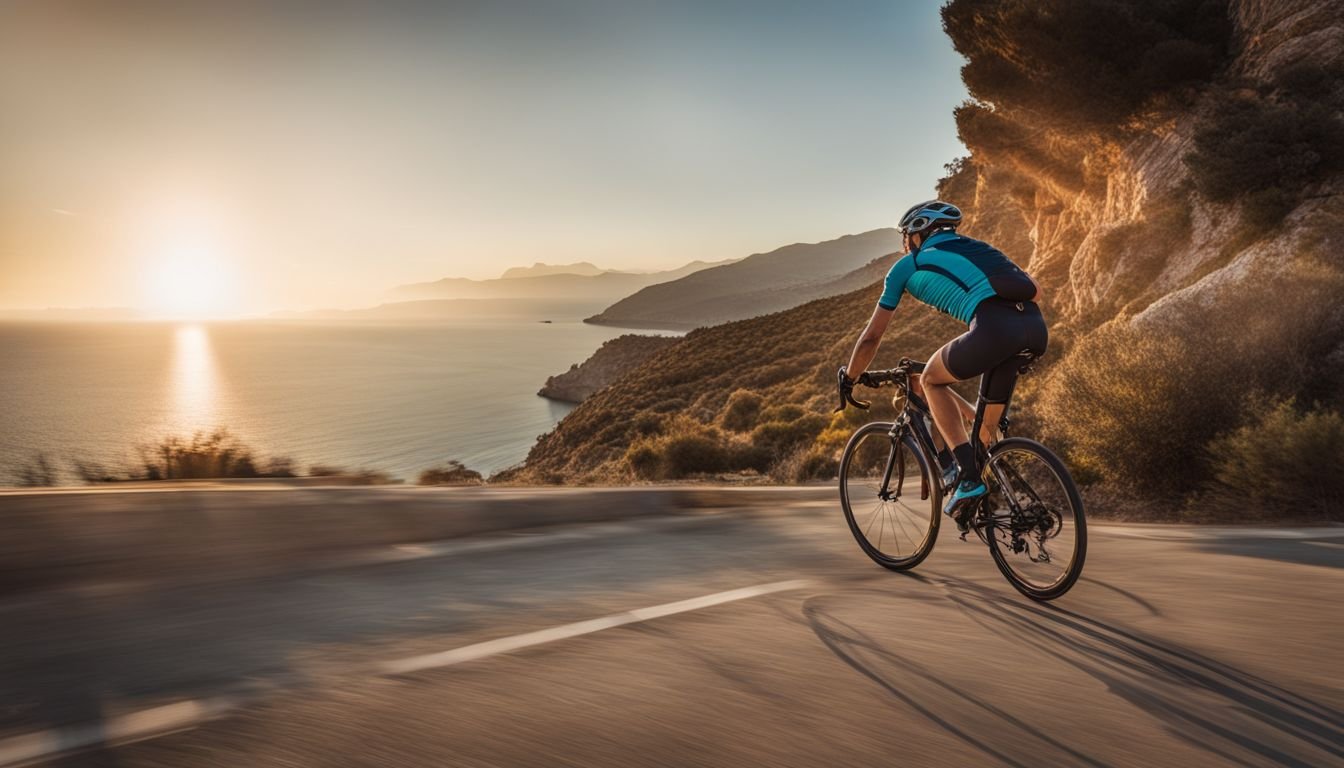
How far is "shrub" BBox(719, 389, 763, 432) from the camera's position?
3027 cm

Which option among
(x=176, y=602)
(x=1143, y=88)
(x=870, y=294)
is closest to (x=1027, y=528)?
(x=176, y=602)

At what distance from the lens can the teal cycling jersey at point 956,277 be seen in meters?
4.52

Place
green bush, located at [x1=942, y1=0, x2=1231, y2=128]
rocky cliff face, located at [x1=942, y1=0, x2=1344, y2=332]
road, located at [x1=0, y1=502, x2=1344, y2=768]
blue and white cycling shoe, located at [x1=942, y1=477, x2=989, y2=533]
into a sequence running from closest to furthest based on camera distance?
road, located at [x1=0, y1=502, x2=1344, y2=768] < blue and white cycling shoe, located at [x1=942, y1=477, x2=989, y2=533] < rocky cliff face, located at [x1=942, y1=0, x2=1344, y2=332] < green bush, located at [x1=942, y1=0, x2=1231, y2=128]

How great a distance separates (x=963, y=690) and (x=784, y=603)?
1294mm

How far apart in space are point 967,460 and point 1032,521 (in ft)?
1.48

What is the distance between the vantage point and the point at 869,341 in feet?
16.3

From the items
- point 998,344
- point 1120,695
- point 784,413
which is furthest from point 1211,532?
point 784,413

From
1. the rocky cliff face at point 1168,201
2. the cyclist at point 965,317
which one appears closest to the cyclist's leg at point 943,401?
the cyclist at point 965,317

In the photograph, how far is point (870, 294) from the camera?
53531mm

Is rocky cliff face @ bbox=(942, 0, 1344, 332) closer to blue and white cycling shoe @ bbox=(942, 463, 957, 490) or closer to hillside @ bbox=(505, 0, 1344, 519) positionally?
hillside @ bbox=(505, 0, 1344, 519)

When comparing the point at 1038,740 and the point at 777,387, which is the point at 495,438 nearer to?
the point at 777,387

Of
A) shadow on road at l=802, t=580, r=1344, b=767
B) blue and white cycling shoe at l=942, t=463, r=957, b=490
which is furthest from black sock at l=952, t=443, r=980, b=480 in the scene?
shadow on road at l=802, t=580, r=1344, b=767

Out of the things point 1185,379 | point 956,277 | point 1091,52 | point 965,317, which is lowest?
point 1185,379

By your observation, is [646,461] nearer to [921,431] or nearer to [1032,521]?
[921,431]
